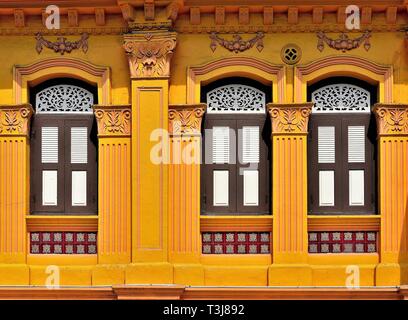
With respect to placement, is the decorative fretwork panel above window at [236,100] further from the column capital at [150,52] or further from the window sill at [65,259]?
the window sill at [65,259]

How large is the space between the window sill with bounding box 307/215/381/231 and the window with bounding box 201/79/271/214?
33.6 inches

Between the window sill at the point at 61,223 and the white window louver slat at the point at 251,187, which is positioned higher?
the white window louver slat at the point at 251,187

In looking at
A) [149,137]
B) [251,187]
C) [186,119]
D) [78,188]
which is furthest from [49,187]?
[251,187]

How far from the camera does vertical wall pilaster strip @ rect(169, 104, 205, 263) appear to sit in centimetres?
1600

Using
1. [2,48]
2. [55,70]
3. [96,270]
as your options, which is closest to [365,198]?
[96,270]

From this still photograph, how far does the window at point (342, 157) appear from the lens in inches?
639

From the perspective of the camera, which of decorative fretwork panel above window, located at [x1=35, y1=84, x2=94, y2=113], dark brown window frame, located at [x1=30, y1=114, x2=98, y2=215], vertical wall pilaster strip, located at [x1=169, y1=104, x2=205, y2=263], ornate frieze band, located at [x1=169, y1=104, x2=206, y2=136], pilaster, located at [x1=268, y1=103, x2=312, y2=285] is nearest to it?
pilaster, located at [x1=268, y1=103, x2=312, y2=285]

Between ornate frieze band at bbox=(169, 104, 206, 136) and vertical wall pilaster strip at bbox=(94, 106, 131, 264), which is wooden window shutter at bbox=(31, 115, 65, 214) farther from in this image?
ornate frieze band at bbox=(169, 104, 206, 136)

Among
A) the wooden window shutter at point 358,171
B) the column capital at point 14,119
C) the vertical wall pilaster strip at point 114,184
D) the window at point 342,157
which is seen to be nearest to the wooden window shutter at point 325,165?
the window at point 342,157

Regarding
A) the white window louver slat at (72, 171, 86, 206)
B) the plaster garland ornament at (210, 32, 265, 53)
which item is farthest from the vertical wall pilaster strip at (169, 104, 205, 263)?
the white window louver slat at (72, 171, 86, 206)

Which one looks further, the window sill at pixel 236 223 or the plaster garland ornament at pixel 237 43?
the plaster garland ornament at pixel 237 43

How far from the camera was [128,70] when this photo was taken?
53.6 ft

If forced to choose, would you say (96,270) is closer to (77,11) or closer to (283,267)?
(283,267)

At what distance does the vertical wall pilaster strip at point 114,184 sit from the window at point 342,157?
3.18 metres
